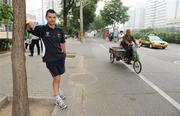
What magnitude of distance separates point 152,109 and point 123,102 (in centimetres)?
73

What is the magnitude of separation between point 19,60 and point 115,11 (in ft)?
159

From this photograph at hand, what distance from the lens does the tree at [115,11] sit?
50.9 meters

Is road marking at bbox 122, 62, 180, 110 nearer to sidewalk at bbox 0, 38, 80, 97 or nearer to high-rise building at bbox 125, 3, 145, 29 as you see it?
sidewalk at bbox 0, 38, 80, 97

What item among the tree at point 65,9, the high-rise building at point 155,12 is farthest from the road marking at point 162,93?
the high-rise building at point 155,12

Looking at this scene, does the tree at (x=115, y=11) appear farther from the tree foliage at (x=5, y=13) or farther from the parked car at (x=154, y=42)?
the tree foliage at (x=5, y=13)

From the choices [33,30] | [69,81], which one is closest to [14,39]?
[33,30]

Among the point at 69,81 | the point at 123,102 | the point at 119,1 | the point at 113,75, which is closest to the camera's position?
the point at 123,102

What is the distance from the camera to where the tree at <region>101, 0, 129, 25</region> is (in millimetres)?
50938

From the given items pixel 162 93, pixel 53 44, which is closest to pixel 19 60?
pixel 53 44

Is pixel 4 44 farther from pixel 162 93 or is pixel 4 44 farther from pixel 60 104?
pixel 162 93

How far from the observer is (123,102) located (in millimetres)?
5652

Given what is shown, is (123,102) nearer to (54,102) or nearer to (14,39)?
(54,102)

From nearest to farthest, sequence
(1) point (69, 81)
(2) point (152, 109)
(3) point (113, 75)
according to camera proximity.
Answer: (2) point (152, 109), (1) point (69, 81), (3) point (113, 75)

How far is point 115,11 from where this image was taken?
51.1 meters
